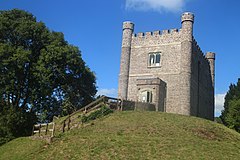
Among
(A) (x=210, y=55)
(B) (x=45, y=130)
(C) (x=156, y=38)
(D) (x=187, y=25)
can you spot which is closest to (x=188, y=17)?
(D) (x=187, y=25)

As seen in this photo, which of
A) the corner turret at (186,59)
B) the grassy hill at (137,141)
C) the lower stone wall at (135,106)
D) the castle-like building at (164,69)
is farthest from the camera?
the castle-like building at (164,69)

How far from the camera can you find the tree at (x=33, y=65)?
39531mm

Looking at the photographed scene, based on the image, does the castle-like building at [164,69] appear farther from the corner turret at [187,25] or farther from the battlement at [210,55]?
the battlement at [210,55]

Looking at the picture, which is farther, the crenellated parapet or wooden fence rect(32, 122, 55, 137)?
the crenellated parapet

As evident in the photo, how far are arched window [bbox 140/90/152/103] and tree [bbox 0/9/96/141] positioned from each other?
338 inches

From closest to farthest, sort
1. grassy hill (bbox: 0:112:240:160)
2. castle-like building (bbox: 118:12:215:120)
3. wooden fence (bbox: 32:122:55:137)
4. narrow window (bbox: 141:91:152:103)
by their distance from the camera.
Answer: grassy hill (bbox: 0:112:240:160) < wooden fence (bbox: 32:122:55:137) < narrow window (bbox: 141:91:152:103) < castle-like building (bbox: 118:12:215:120)

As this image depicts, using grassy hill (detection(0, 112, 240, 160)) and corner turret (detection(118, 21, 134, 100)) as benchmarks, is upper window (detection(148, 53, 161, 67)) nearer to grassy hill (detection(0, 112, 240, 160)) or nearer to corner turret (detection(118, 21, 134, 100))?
corner turret (detection(118, 21, 134, 100))

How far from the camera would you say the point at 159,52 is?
4612 centimetres

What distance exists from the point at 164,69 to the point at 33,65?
1589cm

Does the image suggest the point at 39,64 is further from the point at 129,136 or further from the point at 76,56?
the point at 129,136

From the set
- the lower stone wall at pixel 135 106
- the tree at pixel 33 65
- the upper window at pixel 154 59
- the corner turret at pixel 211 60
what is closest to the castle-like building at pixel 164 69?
the upper window at pixel 154 59

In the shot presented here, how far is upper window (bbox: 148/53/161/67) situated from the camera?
46094 millimetres

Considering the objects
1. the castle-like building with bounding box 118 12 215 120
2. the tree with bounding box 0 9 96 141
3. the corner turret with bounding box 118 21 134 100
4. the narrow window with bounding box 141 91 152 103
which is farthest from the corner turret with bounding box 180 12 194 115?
the tree with bounding box 0 9 96 141

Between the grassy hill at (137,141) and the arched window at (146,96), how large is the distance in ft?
29.9
